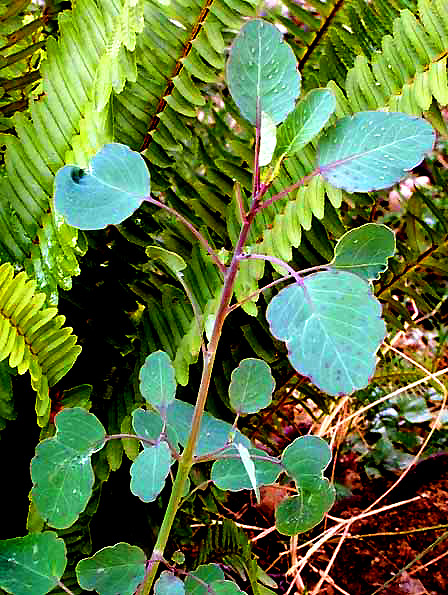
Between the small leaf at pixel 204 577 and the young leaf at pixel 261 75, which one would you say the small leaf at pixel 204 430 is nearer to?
the small leaf at pixel 204 577

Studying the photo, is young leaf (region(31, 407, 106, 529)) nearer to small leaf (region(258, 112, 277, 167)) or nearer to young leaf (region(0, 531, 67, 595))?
young leaf (region(0, 531, 67, 595))

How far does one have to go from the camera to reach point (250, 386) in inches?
24.6

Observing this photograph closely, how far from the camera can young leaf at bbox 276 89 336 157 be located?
1.73ft

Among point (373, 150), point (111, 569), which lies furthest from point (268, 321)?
point (111, 569)

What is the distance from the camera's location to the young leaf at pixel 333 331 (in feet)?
1.51

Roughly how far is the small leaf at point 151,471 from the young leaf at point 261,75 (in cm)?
26

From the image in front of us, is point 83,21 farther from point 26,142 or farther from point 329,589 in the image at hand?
point 329,589

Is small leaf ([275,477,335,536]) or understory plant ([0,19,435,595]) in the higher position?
understory plant ([0,19,435,595])

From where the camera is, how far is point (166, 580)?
1.92ft

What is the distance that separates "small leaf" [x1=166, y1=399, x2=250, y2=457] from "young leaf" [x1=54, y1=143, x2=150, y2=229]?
203mm

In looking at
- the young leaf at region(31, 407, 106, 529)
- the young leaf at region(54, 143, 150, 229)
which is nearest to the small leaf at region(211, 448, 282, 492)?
the young leaf at region(31, 407, 106, 529)

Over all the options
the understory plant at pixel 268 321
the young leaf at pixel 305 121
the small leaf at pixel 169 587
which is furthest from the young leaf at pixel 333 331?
the small leaf at pixel 169 587

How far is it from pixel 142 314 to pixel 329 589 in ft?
1.98

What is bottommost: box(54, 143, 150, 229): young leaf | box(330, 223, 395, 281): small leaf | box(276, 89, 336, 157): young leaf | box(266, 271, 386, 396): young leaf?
box(266, 271, 386, 396): young leaf
